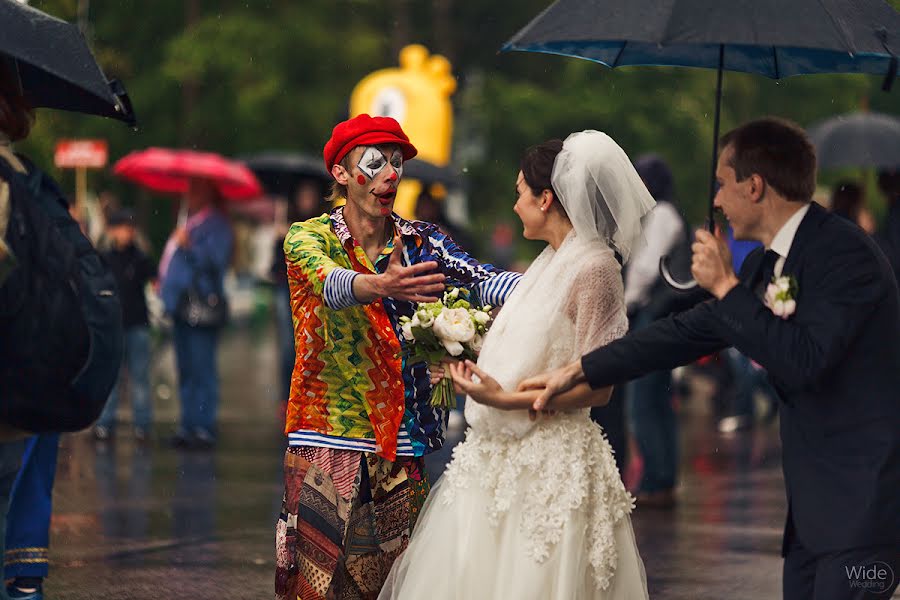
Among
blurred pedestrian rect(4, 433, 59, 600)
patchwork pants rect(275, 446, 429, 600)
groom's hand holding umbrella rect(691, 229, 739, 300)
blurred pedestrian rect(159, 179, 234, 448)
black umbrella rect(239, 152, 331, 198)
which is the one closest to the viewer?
groom's hand holding umbrella rect(691, 229, 739, 300)

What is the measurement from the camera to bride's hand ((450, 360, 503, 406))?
5.13 metres

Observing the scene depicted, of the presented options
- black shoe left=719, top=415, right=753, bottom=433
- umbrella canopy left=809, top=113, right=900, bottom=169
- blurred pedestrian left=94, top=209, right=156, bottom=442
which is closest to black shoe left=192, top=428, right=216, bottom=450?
blurred pedestrian left=94, top=209, right=156, bottom=442

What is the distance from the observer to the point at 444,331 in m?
5.20

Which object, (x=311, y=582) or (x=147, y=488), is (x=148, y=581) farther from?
(x=147, y=488)

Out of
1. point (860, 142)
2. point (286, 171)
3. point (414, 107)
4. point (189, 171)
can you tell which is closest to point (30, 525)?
Result: point (189, 171)

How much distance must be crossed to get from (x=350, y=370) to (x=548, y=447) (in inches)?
32.4

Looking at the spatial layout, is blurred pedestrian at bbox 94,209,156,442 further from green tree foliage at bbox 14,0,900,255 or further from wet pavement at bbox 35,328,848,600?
green tree foliage at bbox 14,0,900,255

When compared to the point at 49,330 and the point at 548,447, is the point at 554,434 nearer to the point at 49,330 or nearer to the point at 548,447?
the point at 548,447

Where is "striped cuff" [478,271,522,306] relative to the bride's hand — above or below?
above

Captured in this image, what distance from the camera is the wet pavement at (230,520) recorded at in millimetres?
8062

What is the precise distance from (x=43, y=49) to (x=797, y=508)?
252 cm

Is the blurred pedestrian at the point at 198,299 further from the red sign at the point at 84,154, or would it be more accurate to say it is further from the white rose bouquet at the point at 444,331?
the white rose bouquet at the point at 444,331

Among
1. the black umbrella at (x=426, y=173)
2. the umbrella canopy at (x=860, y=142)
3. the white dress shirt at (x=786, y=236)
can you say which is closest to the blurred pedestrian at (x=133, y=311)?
the black umbrella at (x=426, y=173)

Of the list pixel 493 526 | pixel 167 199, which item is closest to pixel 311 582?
pixel 493 526
